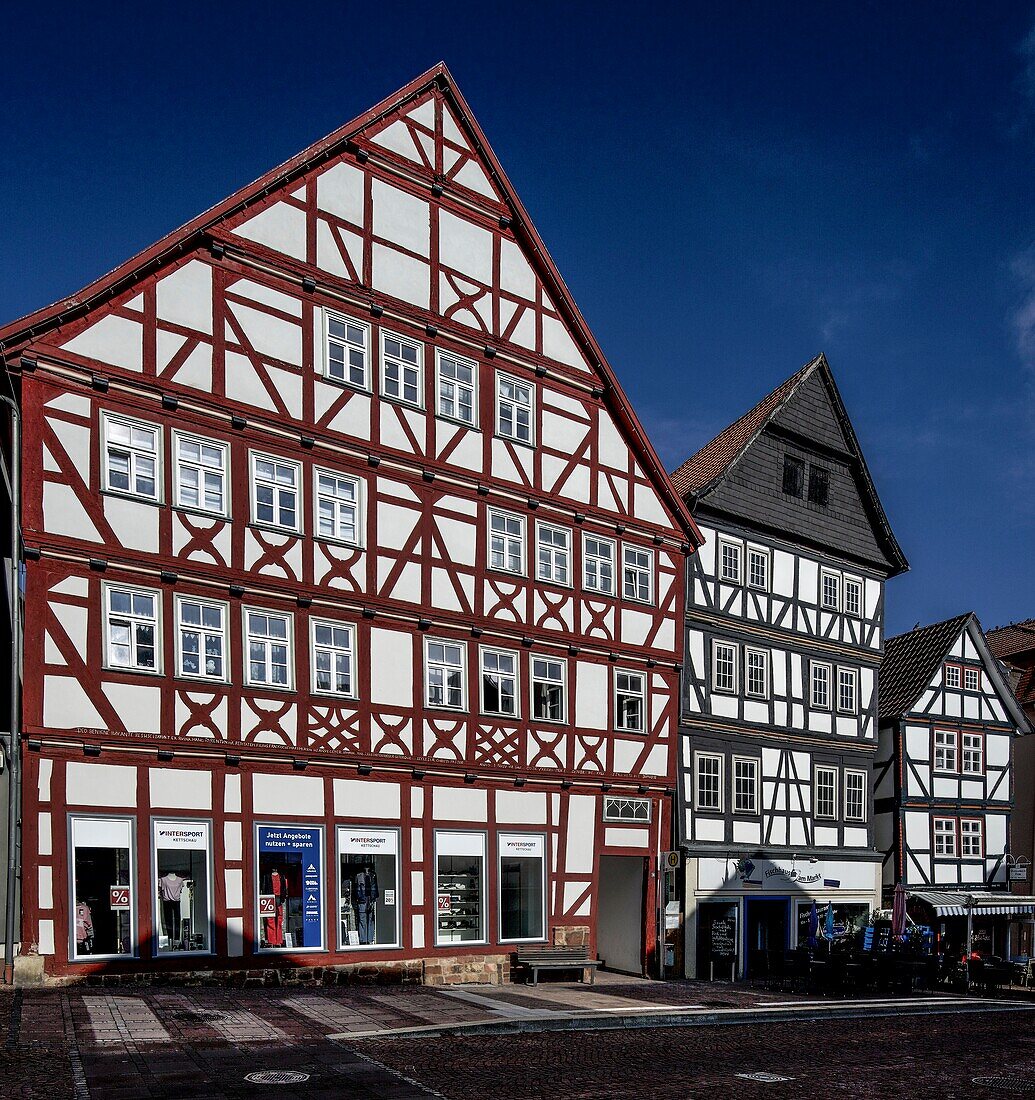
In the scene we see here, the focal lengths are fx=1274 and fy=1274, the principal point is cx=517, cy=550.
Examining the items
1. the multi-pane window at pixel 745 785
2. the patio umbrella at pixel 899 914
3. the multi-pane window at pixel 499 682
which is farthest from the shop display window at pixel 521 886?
the patio umbrella at pixel 899 914

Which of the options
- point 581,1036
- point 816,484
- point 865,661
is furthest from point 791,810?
point 581,1036

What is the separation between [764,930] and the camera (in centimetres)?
3325

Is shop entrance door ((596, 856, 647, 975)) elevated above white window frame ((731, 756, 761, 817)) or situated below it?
below

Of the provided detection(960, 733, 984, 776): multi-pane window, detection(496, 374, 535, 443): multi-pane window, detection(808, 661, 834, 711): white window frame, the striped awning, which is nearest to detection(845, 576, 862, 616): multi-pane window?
detection(808, 661, 834, 711): white window frame

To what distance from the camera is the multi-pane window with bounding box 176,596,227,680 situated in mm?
22125

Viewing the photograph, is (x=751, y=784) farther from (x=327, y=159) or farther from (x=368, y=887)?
(x=327, y=159)

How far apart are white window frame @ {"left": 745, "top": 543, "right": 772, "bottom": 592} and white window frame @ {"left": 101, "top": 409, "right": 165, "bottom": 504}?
17322 mm

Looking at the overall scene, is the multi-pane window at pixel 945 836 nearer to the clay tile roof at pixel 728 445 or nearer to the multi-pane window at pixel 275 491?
the clay tile roof at pixel 728 445

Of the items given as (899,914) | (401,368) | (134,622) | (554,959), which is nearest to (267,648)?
(134,622)

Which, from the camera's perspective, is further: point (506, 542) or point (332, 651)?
point (506, 542)

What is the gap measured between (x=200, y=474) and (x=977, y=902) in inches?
1041

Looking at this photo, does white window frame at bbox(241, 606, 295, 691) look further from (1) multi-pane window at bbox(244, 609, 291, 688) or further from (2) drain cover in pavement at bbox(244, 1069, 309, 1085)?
(2) drain cover in pavement at bbox(244, 1069, 309, 1085)

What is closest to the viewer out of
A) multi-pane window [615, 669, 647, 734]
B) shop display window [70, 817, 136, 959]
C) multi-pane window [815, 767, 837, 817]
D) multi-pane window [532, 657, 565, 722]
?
shop display window [70, 817, 136, 959]

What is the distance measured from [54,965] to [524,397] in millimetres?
15358
